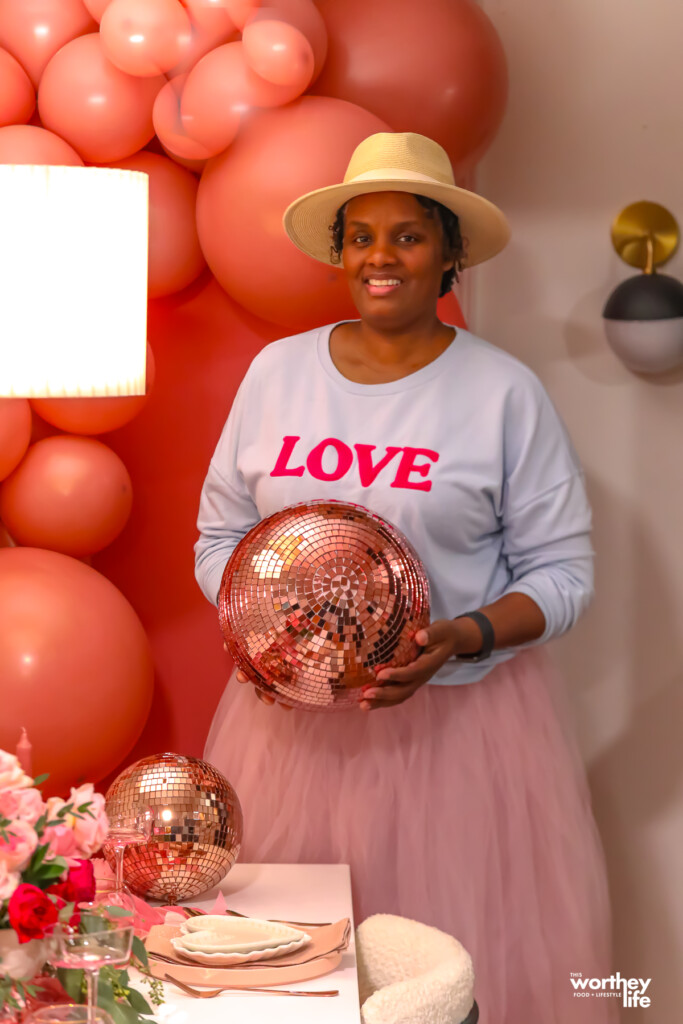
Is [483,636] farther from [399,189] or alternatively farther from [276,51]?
[276,51]

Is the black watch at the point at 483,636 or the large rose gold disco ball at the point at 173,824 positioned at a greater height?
the black watch at the point at 483,636

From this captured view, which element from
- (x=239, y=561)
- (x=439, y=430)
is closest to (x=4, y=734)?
(x=239, y=561)

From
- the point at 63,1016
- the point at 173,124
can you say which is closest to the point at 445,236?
the point at 173,124

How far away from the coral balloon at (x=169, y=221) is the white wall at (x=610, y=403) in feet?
2.28

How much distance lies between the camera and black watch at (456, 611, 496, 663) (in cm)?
147

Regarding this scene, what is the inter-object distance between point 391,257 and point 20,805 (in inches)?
36.6

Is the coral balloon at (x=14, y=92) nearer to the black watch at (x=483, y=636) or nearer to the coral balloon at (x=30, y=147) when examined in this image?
the coral balloon at (x=30, y=147)

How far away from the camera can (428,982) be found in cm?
113

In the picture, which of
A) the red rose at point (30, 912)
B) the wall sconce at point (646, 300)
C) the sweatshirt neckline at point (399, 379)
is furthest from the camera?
the wall sconce at point (646, 300)

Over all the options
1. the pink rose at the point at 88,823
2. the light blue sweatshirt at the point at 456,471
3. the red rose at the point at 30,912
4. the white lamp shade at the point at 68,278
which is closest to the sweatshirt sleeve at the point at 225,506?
the light blue sweatshirt at the point at 456,471

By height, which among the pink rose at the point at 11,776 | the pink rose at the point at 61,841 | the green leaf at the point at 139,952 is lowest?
the green leaf at the point at 139,952

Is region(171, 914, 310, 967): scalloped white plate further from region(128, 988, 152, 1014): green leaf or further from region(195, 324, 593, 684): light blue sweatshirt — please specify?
region(195, 324, 593, 684): light blue sweatshirt

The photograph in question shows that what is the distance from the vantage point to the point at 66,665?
5.72 feet

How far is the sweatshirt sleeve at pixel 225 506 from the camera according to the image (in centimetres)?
169
